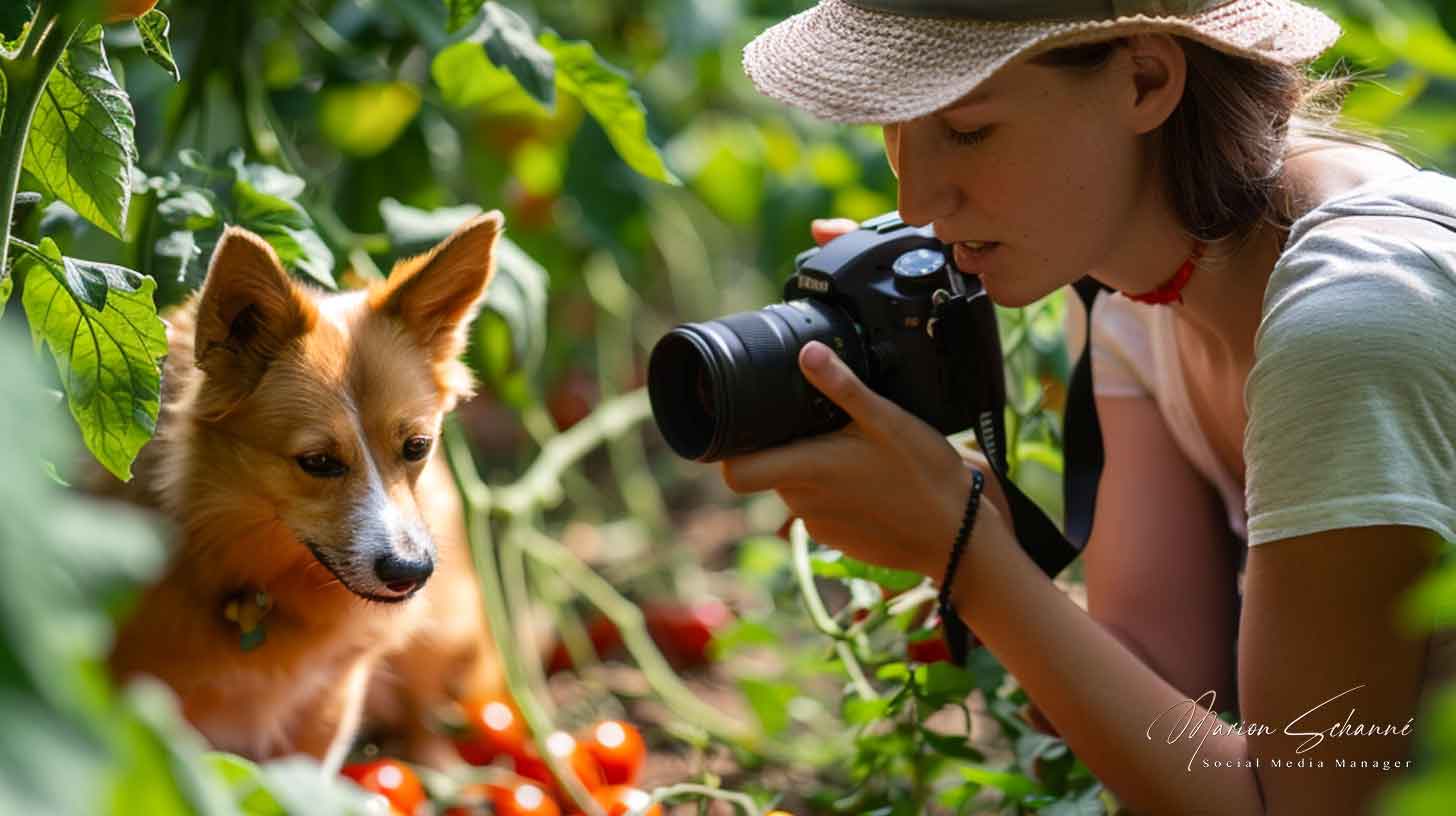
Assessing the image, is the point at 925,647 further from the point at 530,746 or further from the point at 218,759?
the point at 218,759

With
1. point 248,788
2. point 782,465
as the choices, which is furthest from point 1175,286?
point 248,788

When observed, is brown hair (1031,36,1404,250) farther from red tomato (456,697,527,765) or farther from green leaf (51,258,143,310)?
red tomato (456,697,527,765)

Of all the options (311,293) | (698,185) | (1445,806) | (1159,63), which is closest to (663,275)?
(698,185)

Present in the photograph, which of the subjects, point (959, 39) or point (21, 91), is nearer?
point (21, 91)

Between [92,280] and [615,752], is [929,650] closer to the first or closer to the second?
[615,752]

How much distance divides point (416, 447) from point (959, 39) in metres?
0.72

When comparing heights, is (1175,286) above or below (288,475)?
above

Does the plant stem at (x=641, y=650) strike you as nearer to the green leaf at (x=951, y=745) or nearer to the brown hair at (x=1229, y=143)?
the green leaf at (x=951, y=745)

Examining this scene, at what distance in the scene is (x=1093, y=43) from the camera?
1244 millimetres

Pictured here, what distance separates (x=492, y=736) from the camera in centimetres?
200

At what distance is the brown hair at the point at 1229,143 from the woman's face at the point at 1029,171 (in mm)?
40

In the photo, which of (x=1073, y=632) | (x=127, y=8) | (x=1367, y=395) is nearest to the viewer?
(x=127, y=8)

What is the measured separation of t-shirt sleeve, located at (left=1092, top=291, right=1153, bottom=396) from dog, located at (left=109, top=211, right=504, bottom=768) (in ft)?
2.44

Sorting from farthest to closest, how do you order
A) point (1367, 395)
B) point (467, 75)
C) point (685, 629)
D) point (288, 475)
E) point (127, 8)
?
point (685, 629)
point (467, 75)
point (288, 475)
point (1367, 395)
point (127, 8)
